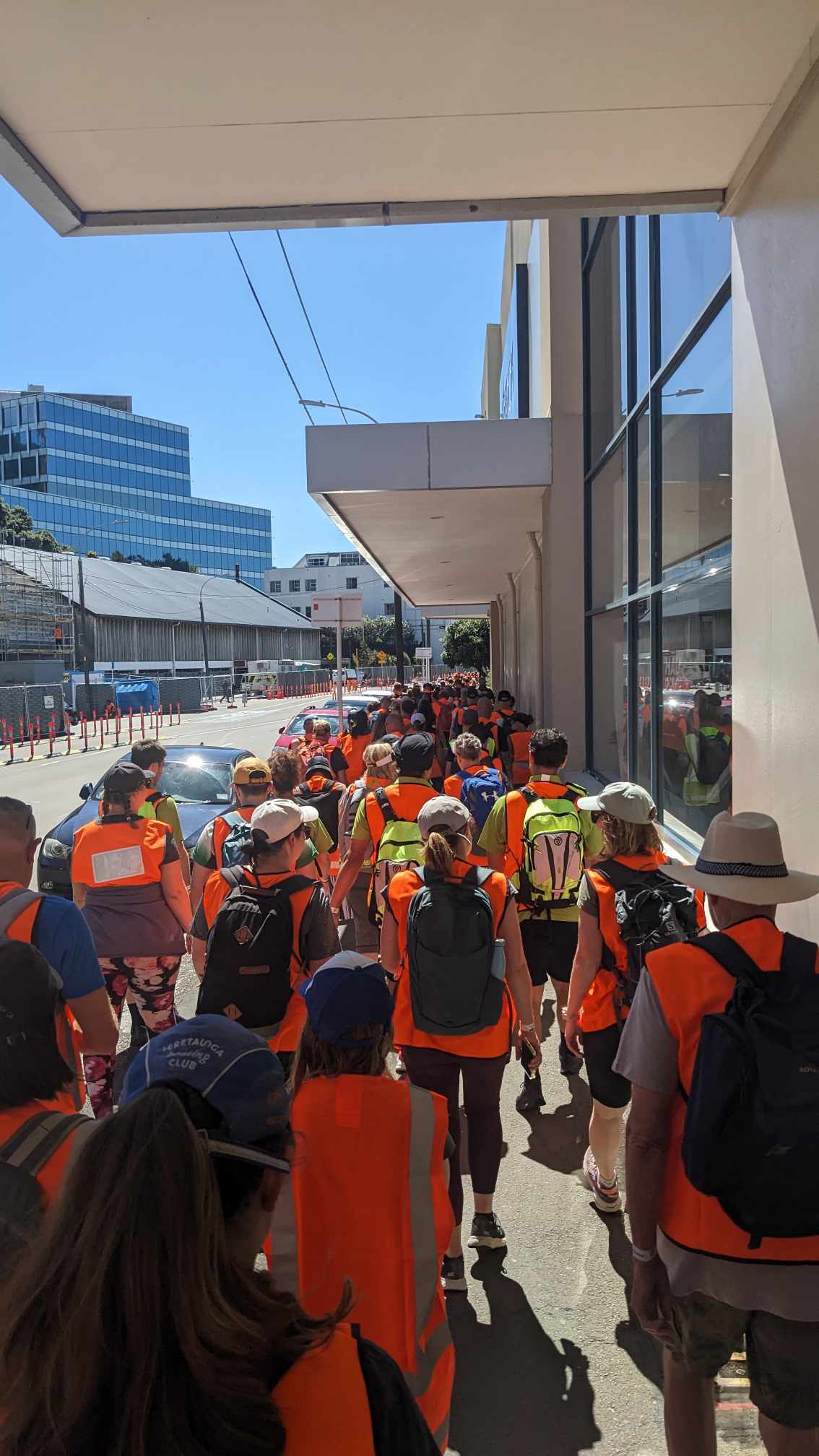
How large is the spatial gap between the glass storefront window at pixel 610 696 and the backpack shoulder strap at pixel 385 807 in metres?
4.44

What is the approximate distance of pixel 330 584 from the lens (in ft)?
400

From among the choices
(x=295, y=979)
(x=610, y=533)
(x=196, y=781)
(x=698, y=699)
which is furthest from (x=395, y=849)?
(x=610, y=533)

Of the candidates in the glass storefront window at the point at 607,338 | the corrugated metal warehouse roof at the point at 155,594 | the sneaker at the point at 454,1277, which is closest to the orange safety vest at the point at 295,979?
the sneaker at the point at 454,1277

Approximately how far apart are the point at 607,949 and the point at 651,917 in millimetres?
329

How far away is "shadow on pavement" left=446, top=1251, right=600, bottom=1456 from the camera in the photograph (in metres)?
2.73

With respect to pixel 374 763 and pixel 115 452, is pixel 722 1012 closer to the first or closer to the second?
pixel 374 763

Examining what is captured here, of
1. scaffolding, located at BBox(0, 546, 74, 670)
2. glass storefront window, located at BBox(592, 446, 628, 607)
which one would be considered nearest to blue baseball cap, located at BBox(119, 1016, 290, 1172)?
glass storefront window, located at BBox(592, 446, 628, 607)

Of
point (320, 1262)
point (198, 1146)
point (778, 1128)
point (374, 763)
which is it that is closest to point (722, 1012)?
point (778, 1128)

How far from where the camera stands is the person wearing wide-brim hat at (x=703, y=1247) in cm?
210

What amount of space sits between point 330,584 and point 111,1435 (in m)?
123

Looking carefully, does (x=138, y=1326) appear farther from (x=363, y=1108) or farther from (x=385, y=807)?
(x=385, y=807)

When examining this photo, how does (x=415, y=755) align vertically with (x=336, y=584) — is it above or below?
below

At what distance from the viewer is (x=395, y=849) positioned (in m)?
5.00

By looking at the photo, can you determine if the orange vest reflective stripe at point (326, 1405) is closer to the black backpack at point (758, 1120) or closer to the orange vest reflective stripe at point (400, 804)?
the black backpack at point (758, 1120)
